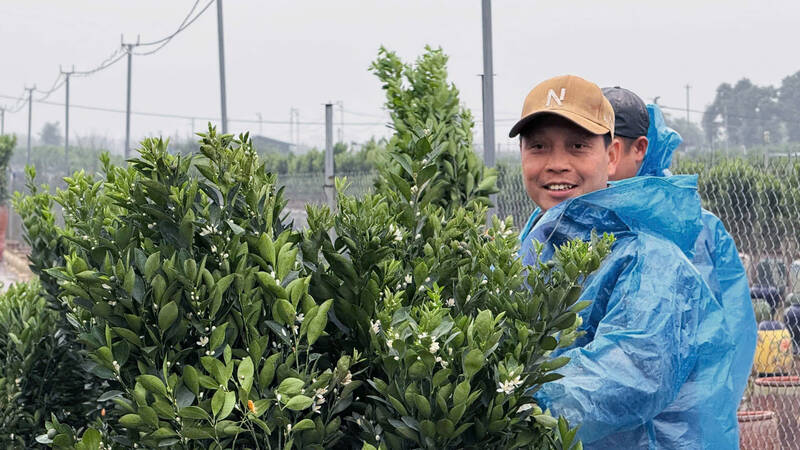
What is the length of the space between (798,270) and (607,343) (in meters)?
5.41

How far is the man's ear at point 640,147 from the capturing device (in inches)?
117

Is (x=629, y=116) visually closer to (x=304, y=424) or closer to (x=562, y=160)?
(x=562, y=160)

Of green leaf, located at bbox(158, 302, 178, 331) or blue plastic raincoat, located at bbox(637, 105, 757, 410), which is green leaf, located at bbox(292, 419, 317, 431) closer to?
green leaf, located at bbox(158, 302, 178, 331)

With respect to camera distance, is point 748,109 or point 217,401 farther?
point 748,109

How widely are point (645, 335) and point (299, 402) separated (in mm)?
782

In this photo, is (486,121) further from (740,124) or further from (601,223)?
(740,124)

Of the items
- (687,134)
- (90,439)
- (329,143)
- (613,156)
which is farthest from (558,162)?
(687,134)

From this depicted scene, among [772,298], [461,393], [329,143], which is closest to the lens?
[461,393]

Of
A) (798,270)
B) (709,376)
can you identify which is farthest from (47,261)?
(798,270)

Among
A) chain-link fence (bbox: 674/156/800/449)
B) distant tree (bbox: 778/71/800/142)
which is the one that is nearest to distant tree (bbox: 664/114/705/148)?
chain-link fence (bbox: 674/156/800/449)

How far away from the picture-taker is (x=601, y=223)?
2443 mm

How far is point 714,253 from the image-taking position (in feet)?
9.66

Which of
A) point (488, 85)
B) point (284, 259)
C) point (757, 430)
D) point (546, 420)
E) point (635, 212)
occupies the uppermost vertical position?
point (488, 85)

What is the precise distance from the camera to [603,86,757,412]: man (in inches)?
111
